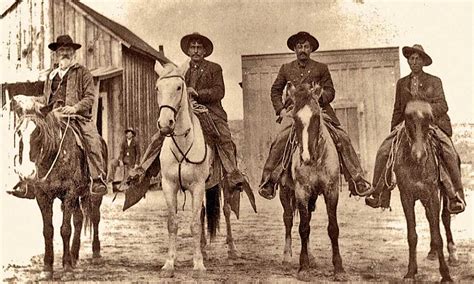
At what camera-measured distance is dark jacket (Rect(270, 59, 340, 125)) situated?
5.82 metres

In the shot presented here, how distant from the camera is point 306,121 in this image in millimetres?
4891

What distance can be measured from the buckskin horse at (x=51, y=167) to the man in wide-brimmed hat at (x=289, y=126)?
222 cm

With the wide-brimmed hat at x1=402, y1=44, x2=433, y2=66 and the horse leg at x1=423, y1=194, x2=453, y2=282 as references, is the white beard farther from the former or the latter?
the horse leg at x1=423, y1=194, x2=453, y2=282

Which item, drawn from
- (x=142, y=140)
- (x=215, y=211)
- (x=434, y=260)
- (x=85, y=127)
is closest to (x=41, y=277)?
(x=85, y=127)

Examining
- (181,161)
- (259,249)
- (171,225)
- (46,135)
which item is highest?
(46,135)

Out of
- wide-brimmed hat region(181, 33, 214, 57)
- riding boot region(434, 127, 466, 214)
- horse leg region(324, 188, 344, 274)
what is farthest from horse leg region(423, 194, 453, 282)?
wide-brimmed hat region(181, 33, 214, 57)

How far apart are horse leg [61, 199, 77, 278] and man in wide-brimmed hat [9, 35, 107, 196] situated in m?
0.44

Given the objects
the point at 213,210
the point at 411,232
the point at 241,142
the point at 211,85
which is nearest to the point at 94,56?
the point at 241,142

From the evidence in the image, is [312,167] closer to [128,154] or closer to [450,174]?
[450,174]

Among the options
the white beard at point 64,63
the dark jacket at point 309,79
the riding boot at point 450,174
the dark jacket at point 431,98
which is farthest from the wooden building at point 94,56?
the riding boot at point 450,174

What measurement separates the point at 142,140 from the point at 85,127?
7.82ft

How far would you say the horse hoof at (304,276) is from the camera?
16.7 ft

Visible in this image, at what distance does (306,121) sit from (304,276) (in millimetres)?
1695

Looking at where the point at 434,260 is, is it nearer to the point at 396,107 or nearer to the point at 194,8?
the point at 396,107
